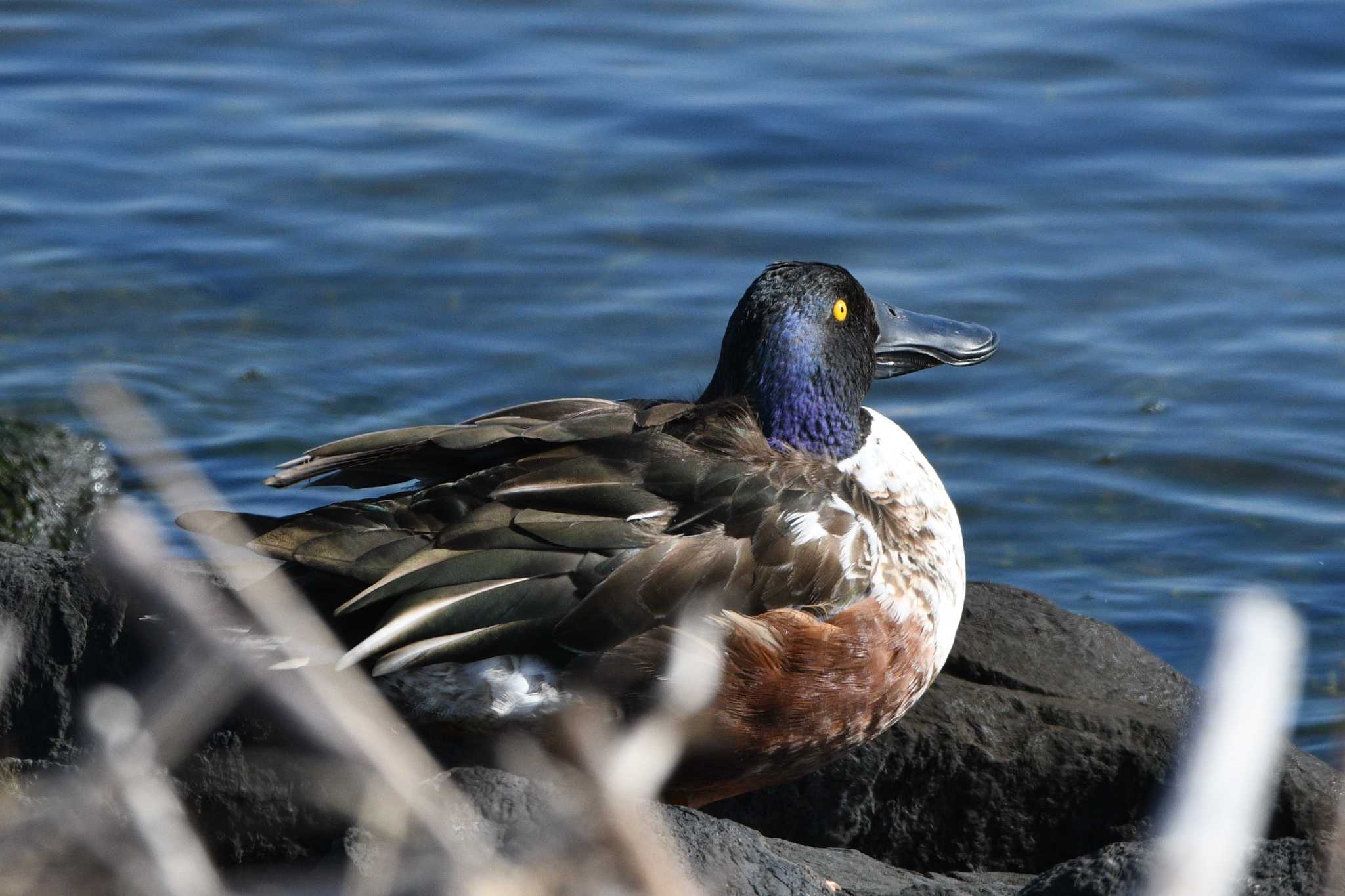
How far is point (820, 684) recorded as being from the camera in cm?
398

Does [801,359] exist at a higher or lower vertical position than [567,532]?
higher

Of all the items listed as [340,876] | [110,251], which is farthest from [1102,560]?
[110,251]

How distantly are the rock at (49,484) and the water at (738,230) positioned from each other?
536 millimetres

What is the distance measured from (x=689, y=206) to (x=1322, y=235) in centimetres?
307

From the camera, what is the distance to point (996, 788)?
14.0ft

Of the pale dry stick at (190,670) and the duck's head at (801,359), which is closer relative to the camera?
the pale dry stick at (190,670)

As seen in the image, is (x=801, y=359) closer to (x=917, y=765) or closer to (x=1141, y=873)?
(x=917, y=765)

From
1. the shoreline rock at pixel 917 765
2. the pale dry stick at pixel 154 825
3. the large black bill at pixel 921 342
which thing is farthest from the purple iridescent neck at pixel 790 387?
the pale dry stick at pixel 154 825

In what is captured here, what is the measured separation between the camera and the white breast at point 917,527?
423cm

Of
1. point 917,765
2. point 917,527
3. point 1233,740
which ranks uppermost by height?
point 1233,740

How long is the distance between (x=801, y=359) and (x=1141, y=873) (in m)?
1.86

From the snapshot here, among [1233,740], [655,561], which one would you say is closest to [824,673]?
[655,561]

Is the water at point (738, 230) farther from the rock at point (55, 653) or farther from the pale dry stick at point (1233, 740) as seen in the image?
the pale dry stick at point (1233, 740)

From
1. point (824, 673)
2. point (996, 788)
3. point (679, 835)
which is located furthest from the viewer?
point (996, 788)
